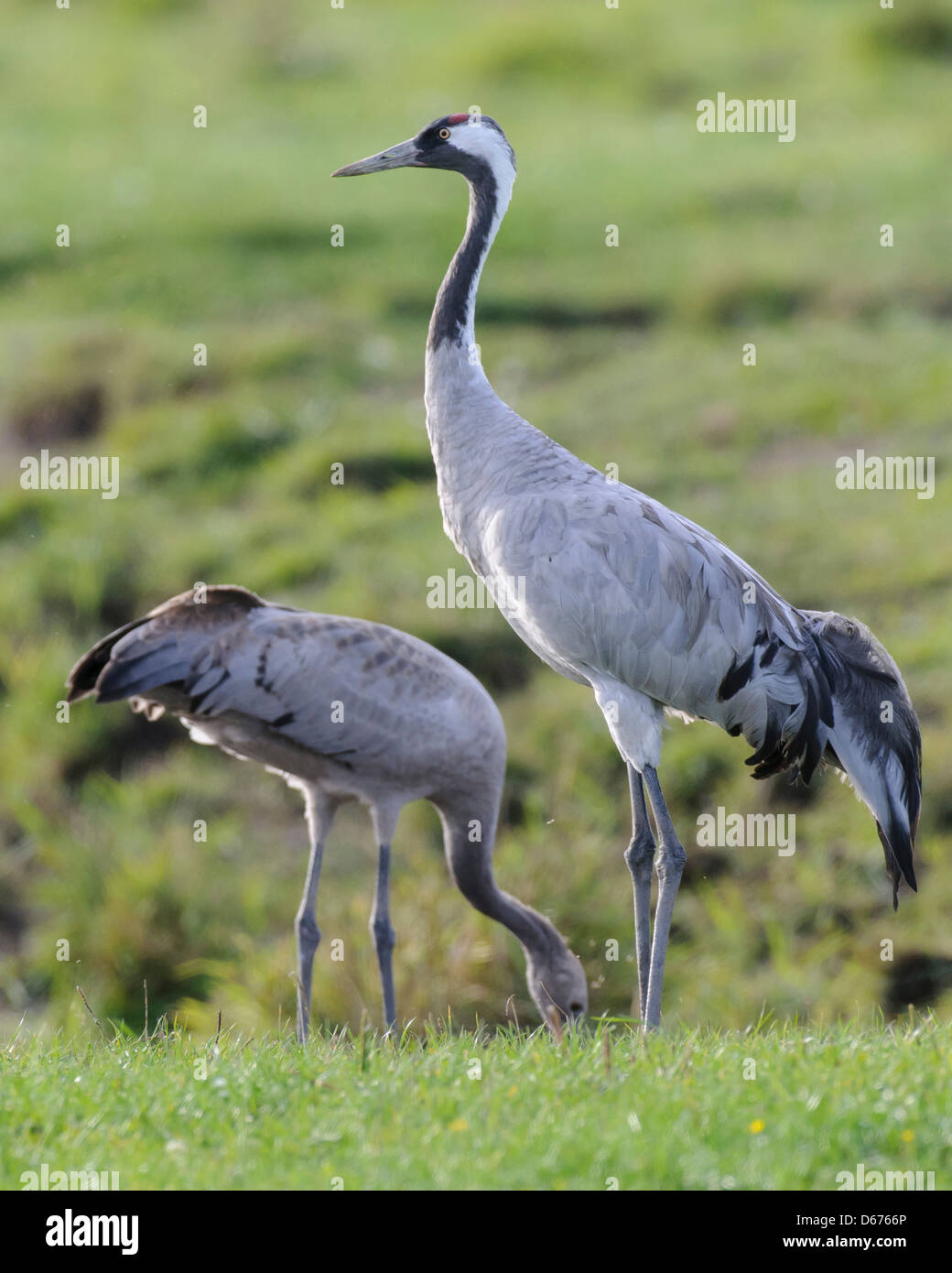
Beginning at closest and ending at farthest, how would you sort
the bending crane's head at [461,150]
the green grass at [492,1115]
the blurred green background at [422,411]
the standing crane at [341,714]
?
1. the green grass at [492,1115]
2. the bending crane's head at [461,150]
3. the standing crane at [341,714]
4. the blurred green background at [422,411]

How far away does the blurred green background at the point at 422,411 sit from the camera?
25.2ft

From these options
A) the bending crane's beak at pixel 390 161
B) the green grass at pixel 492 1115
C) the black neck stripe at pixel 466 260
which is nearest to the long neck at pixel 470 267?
the black neck stripe at pixel 466 260

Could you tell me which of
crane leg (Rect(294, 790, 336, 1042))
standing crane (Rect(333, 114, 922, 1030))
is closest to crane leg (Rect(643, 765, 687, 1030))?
standing crane (Rect(333, 114, 922, 1030))

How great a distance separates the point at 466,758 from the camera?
6.10 metres

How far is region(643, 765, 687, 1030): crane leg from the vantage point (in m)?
5.06

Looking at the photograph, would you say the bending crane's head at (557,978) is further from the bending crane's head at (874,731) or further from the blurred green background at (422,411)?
the bending crane's head at (874,731)

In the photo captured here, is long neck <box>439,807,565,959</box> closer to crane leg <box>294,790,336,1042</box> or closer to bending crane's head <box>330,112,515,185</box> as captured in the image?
crane leg <box>294,790,336,1042</box>

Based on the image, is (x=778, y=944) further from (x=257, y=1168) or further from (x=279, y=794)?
(x=257, y=1168)

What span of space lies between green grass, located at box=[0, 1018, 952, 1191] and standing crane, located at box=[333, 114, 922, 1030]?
966mm

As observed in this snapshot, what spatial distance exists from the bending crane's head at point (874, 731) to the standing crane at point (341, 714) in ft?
4.25

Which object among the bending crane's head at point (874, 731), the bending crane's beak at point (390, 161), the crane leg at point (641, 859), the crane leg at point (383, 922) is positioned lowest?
the crane leg at point (383, 922)

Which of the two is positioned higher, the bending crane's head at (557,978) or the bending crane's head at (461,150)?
the bending crane's head at (461,150)

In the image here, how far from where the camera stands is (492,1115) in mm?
3734
